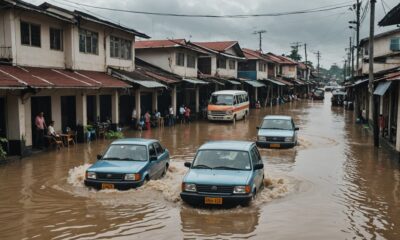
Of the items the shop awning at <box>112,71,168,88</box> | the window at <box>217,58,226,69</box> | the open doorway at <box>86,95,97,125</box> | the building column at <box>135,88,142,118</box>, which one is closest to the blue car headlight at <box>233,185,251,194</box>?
the open doorway at <box>86,95,97,125</box>

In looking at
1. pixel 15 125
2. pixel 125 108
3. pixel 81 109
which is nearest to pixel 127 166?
pixel 15 125

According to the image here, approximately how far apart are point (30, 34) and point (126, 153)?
10.5 m

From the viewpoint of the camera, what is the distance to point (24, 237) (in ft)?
30.6

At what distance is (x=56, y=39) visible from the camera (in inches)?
924

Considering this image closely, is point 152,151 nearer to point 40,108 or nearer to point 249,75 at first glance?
point 40,108

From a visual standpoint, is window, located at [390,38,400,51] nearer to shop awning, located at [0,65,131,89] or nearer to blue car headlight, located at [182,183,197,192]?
shop awning, located at [0,65,131,89]

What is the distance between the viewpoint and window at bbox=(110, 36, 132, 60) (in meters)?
29.2

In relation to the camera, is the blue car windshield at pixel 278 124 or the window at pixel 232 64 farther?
the window at pixel 232 64

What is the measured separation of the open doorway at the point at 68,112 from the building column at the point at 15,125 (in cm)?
506

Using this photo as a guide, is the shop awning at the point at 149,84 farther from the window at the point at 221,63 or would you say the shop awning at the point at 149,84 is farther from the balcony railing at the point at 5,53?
the window at the point at 221,63

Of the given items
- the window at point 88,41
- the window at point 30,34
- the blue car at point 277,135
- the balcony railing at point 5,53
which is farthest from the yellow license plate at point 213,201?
the window at point 88,41

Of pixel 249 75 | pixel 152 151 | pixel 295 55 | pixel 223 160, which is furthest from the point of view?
pixel 295 55

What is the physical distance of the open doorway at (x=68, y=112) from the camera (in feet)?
79.7

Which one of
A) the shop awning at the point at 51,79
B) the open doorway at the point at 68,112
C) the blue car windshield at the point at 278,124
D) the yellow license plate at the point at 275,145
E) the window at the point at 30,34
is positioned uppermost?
the window at the point at 30,34
